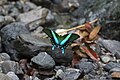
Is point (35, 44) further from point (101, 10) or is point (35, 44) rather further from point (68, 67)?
point (101, 10)

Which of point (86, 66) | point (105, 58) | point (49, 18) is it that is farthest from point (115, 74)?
point (49, 18)

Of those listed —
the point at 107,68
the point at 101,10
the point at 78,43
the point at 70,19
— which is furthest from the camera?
the point at 70,19

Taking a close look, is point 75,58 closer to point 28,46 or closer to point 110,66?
point 110,66

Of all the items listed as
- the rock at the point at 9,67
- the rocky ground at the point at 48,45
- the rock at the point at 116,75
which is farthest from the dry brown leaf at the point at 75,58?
the rock at the point at 9,67

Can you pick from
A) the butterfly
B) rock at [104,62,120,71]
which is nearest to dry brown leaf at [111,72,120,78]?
rock at [104,62,120,71]

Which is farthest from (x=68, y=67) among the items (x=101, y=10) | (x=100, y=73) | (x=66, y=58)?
(x=101, y=10)

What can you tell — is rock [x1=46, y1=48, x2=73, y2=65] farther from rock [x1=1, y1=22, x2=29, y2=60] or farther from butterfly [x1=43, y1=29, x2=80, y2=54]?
rock [x1=1, y1=22, x2=29, y2=60]

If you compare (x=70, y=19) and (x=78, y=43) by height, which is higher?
(x=70, y=19)
